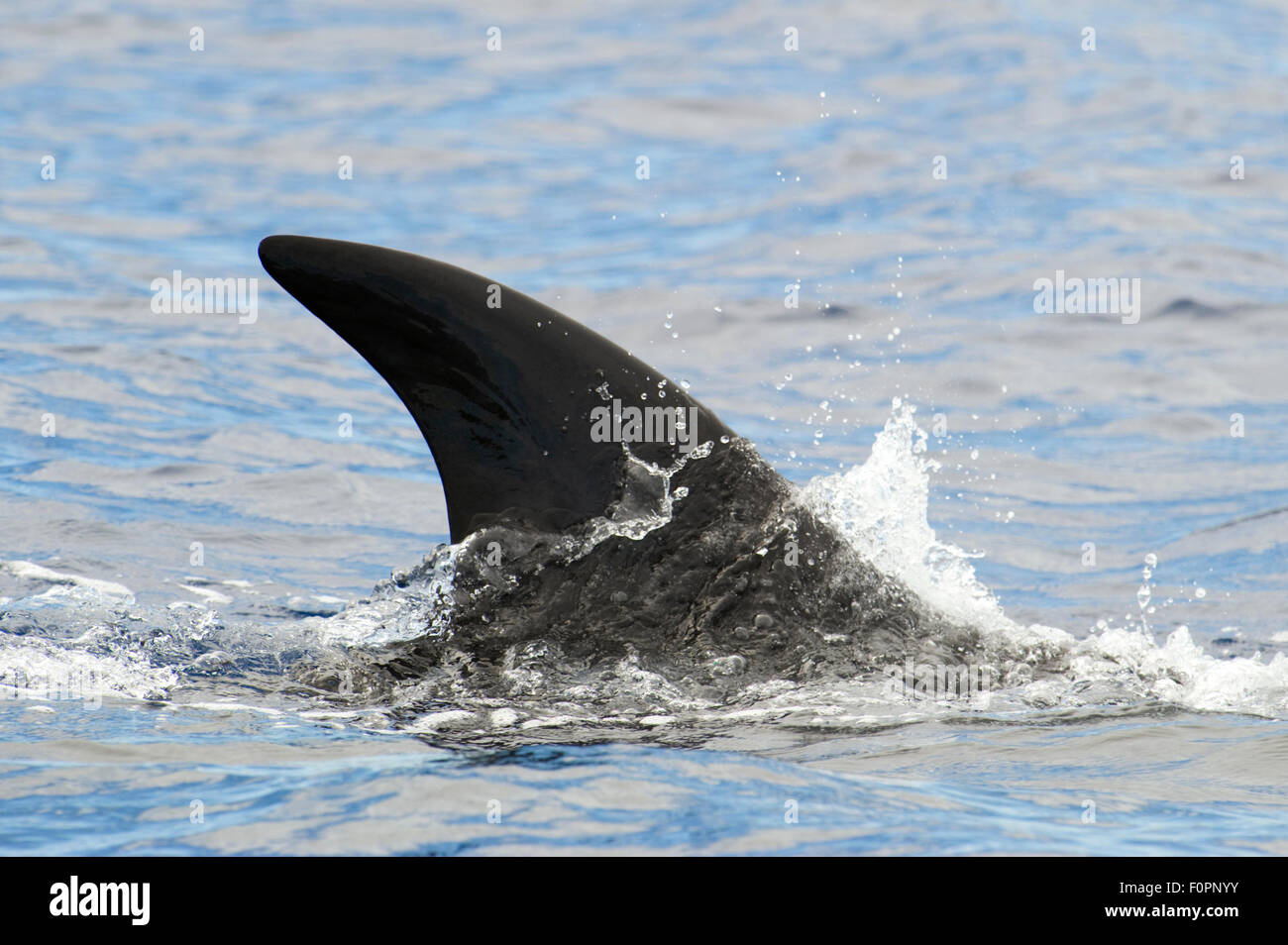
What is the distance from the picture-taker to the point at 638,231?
22.0 meters

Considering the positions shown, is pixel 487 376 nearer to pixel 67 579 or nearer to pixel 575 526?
pixel 575 526

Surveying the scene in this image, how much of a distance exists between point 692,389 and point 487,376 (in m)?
9.36

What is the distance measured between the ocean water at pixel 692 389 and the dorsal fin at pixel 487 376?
1.69 ft

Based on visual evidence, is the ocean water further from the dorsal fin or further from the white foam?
the dorsal fin

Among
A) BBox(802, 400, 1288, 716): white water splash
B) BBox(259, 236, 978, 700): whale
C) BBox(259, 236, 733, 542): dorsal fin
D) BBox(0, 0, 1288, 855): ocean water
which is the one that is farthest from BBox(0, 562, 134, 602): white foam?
BBox(802, 400, 1288, 716): white water splash

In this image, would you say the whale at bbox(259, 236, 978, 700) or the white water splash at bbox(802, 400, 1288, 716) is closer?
the whale at bbox(259, 236, 978, 700)

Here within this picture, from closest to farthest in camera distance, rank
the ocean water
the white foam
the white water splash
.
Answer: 1. the ocean water
2. the white water splash
3. the white foam

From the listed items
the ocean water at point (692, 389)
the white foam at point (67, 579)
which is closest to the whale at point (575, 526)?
the ocean water at point (692, 389)

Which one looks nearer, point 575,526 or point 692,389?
point 575,526

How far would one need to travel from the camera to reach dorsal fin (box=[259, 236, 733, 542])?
5.61 meters

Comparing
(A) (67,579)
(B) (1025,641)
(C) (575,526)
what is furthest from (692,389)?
(C) (575,526)

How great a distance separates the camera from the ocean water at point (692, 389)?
16.0 ft

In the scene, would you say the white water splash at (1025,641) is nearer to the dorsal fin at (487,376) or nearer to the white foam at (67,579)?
the dorsal fin at (487,376)

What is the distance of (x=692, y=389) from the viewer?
592 inches
